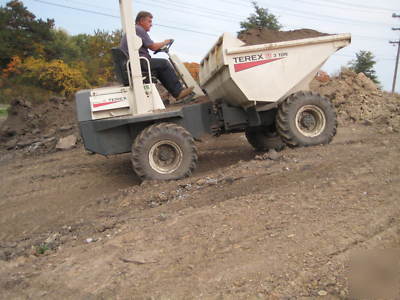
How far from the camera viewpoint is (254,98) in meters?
5.90

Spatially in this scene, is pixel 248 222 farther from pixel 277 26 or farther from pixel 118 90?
pixel 277 26

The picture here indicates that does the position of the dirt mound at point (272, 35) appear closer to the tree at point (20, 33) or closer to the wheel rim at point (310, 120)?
the wheel rim at point (310, 120)

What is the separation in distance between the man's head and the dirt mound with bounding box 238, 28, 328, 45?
1429mm

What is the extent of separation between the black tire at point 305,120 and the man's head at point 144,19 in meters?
2.45

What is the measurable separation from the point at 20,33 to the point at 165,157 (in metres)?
29.9

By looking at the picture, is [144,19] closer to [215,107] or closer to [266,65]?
[215,107]

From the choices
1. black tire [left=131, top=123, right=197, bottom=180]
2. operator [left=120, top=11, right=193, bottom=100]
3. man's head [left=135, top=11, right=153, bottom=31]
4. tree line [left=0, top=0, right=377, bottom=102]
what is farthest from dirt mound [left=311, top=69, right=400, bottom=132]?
tree line [left=0, top=0, right=377, bottom=102]

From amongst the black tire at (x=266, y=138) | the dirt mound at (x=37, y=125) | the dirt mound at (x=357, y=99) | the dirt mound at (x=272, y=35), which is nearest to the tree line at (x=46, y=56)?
the dirt mound at (x=37, y=125)

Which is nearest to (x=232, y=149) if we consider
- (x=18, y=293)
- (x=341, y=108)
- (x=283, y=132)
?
(x=283, y=132)

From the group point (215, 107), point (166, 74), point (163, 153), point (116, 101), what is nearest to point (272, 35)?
point (215, 107)

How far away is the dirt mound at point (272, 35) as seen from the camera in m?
5.99

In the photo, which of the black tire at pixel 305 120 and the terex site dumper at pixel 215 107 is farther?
the black tire at pixel 305 120

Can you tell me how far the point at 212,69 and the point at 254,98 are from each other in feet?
2.83

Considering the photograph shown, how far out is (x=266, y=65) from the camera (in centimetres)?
585
